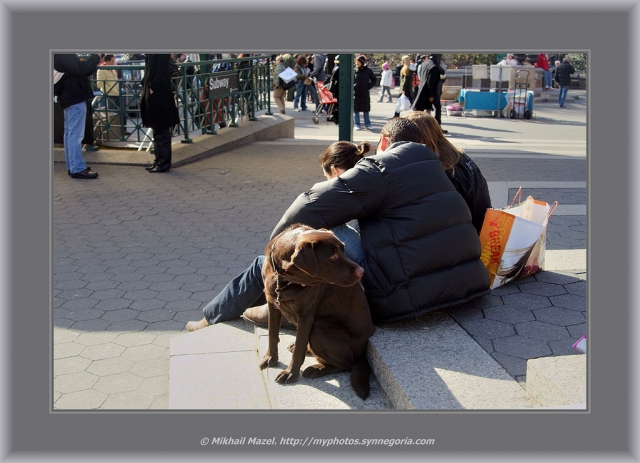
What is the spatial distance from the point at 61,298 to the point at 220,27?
352 centimetres

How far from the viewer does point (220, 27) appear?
2.79m

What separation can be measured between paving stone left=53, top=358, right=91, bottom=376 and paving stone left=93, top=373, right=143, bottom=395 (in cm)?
23

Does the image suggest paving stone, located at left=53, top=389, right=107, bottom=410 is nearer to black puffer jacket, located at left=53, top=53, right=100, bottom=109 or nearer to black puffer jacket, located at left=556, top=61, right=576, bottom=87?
black puffer jacket, located at left=53, top=53, right=100, bottom=109

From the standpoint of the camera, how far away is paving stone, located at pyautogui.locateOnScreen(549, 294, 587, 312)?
4.35m

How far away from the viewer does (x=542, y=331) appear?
403 cm

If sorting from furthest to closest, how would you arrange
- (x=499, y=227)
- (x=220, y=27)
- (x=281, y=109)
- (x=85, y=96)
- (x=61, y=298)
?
1. (x=281, y=109)
2. (x=85, y=96)
3. (x=61, y=298)
4. (x=499, y=227)
5. (x=220, y=27)

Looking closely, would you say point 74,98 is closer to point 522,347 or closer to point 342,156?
point 342,156

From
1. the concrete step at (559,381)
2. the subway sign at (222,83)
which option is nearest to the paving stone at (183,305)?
the concrete step at (559,381)

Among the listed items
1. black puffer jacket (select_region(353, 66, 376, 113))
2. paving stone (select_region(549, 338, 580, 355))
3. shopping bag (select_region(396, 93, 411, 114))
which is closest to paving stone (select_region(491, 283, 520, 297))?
paving stone (select_region(549, 338, 580, 355))

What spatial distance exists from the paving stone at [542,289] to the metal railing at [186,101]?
7.08 metres

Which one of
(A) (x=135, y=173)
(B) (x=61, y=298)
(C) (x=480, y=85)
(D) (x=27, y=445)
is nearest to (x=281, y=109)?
(C) (x=480, y=85)

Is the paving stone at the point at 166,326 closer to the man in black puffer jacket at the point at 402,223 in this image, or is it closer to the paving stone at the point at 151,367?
the paving stone at the point at 151,367

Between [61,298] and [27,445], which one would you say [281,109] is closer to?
[61,298]

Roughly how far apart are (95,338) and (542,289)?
9.94 ft
